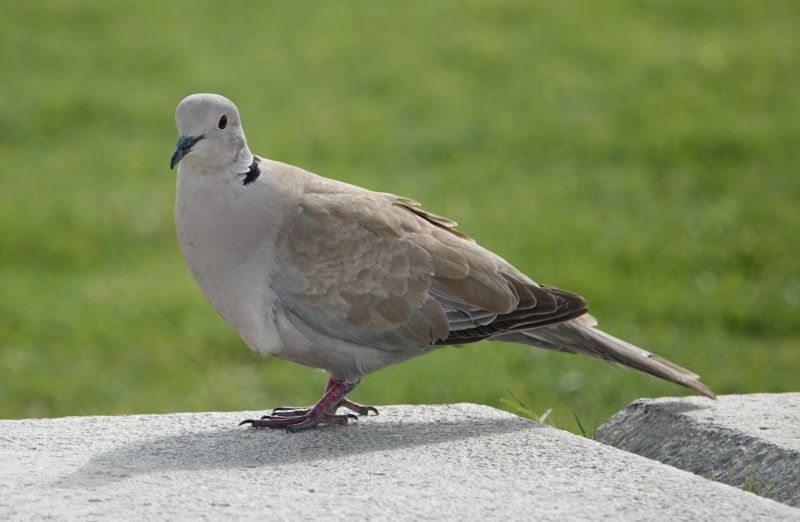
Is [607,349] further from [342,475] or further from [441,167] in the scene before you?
[441,167]

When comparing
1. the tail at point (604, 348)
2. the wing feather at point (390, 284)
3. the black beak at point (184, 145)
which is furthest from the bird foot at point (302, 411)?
the black beak at point (184, 145)

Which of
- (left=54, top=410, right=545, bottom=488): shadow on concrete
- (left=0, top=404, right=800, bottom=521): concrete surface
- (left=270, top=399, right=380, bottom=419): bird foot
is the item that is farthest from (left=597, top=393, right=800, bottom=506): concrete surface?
(left=270, top=399, right=380, bottom=419): bird foot

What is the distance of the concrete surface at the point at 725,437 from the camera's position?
13.5 feet

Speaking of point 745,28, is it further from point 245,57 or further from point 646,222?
point 245,57

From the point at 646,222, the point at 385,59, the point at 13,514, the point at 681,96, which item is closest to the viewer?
the point at 13,514

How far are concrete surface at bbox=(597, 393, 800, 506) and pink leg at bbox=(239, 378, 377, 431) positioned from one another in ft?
3.30

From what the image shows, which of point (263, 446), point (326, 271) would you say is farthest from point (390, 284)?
point (263, 446)

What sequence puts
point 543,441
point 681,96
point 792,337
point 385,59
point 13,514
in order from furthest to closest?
point 385,59
point 681,96
point 792,337
point 543,441
point 13,514

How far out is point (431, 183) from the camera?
10.2 metres

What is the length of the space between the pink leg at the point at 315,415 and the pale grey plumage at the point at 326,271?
0.05m

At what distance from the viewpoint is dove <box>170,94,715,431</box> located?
4.45 m

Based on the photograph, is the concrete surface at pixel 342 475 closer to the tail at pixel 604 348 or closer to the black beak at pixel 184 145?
the tail at pixel 604 348

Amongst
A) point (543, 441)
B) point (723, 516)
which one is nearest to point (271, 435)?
point (543, 441)

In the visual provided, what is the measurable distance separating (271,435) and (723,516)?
1.61 m
